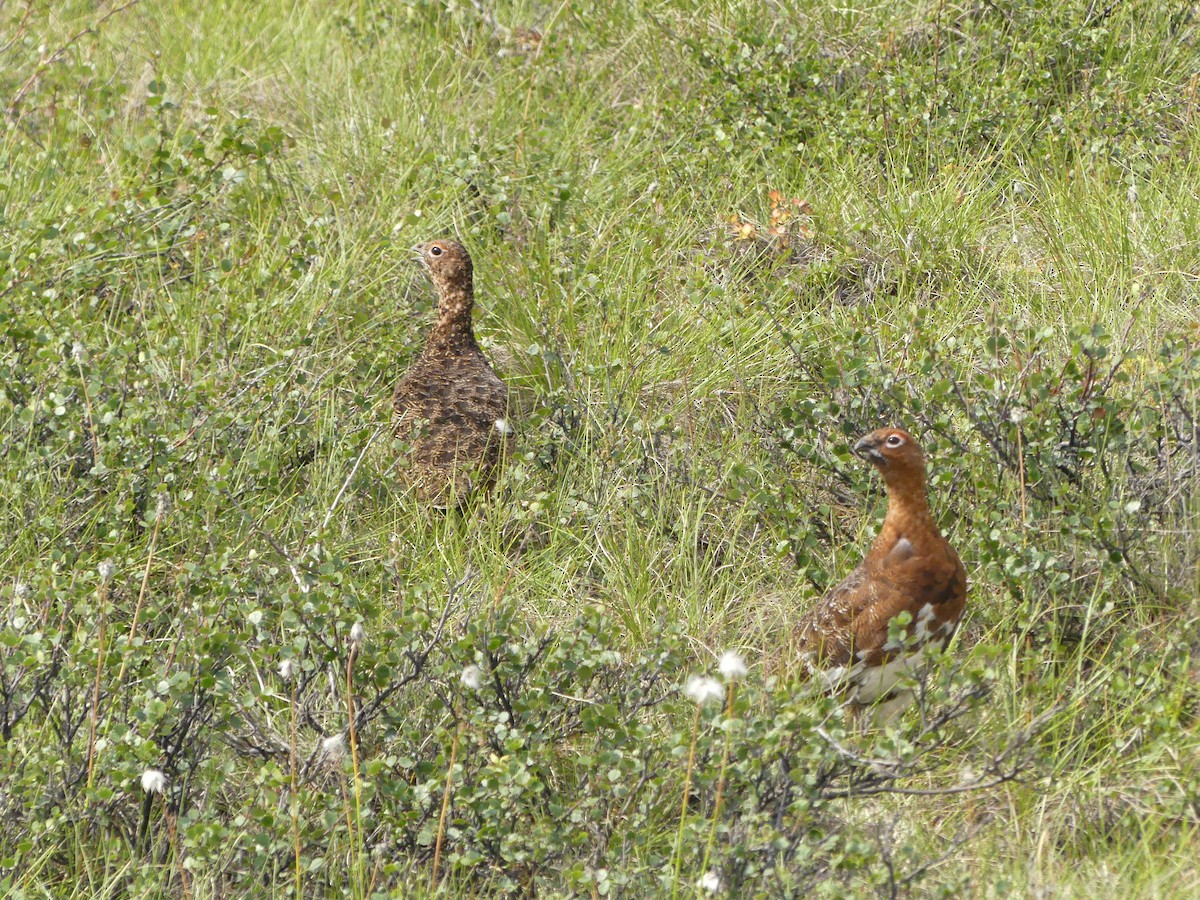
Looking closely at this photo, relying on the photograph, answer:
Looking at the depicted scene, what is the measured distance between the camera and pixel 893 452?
390 centimetres

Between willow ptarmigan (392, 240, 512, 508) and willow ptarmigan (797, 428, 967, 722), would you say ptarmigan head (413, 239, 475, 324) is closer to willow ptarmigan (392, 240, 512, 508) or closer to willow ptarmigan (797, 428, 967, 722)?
willow ptarmigan (392, 240, 512, 508)

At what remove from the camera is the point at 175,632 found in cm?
412

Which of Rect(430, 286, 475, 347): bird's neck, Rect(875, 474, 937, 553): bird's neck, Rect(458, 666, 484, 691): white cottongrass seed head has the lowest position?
Rect(430, 286, 475, 347): bird's neck

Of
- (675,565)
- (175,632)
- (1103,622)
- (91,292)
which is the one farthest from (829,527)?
(91,292)

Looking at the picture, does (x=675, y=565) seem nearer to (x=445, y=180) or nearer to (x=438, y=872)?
(x=438, y=872)

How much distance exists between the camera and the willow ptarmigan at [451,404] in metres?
5.02

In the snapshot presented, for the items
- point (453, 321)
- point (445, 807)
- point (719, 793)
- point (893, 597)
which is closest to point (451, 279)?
point (453, 321)

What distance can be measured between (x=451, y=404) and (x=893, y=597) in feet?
6.20

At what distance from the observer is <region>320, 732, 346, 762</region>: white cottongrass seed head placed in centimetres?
327

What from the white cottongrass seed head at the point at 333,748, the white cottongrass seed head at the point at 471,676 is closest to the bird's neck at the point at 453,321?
the white cottongrass seed head at the point at 333,748

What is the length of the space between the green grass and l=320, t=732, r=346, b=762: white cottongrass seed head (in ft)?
0.22

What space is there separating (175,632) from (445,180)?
8.67ft

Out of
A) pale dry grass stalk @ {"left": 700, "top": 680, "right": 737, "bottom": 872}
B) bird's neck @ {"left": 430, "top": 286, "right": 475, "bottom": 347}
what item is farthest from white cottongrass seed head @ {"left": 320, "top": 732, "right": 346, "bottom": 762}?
bird's neck @ {"left": 430, "top": 286, "right": 475, "bottom": 347}

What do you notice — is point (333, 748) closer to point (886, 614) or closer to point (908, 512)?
point (886, 614)
